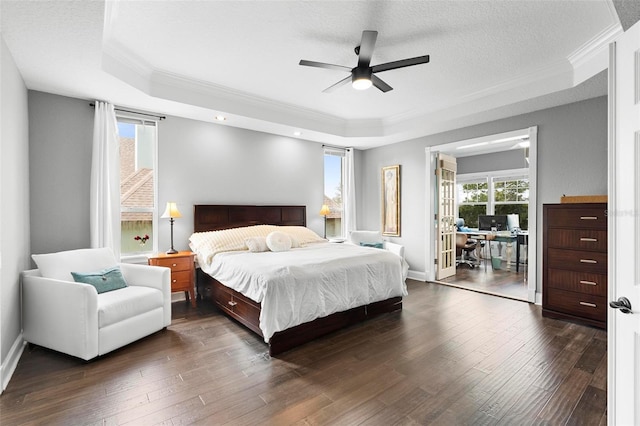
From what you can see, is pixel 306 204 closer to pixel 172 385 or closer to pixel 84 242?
pixel 84 242

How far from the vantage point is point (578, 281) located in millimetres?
3443

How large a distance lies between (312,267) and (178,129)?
3003 mm

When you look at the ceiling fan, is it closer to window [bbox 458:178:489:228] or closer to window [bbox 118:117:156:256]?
window [bbox 118:117:156:256]

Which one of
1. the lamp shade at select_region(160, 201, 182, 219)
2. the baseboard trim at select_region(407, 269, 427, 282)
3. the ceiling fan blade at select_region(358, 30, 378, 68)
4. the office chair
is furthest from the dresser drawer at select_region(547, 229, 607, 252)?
the lamp shade at select_region(160, 201, 182, 219)

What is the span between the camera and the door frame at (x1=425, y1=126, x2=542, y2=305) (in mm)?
4145

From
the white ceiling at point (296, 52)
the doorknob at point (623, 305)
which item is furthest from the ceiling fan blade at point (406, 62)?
the doorknob at point (623, 305)

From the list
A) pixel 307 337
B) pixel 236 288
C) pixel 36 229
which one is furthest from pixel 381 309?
pixel 36 229

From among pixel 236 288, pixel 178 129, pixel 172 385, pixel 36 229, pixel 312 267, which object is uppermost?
pixel 178 129

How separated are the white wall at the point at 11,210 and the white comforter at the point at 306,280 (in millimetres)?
1747

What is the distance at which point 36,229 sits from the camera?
11.3 ft

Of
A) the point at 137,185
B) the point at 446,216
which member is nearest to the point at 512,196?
the point at 446,216

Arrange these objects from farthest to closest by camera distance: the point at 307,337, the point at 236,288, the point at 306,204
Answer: the point at 306,204
the point at 236,288
the point at 307,337

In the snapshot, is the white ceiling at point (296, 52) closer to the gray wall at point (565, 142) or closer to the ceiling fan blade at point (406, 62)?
the gray wall at point (565, 142)

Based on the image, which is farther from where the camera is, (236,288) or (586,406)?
(236,288)
